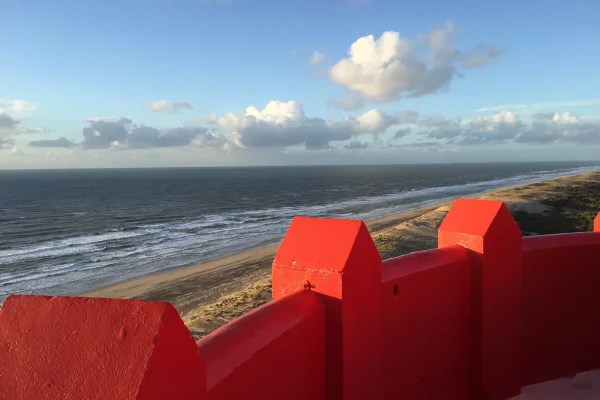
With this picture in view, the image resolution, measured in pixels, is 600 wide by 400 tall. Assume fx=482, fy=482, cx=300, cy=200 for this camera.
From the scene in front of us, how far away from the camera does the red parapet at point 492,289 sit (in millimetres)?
4277

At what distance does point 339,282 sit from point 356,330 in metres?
0.42

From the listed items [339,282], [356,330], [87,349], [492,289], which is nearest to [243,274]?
[492,289]

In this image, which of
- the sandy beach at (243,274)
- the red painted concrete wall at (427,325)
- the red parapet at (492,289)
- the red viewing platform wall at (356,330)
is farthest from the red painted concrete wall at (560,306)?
the sandy beach at (243,274)

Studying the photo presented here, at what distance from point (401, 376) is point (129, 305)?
9.14 feet

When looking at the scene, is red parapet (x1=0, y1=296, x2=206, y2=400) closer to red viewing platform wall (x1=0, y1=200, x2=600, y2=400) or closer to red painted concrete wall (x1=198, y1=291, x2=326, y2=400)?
red viewing platform wall (x1=0, y1=200, x2=600, y2=400)

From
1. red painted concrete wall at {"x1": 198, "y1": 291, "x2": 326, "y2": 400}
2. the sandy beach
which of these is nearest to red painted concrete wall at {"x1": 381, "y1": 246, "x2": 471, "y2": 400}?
red painted concrete wall at {"x1": 198, "y1": 291, "x2": 326, "y2": 400}

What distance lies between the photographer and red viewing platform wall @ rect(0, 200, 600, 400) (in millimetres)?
1633

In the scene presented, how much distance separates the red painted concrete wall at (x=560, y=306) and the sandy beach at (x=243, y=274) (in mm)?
9394

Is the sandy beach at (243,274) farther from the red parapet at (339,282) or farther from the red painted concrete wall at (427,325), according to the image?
the red parapet at (339,282)

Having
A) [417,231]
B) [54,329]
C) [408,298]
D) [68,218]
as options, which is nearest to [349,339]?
[408,298]

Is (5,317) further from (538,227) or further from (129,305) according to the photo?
(538,227)

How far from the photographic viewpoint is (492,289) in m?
4.33

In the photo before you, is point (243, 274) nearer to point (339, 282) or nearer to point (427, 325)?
point (427, 325)

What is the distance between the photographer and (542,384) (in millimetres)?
4883
